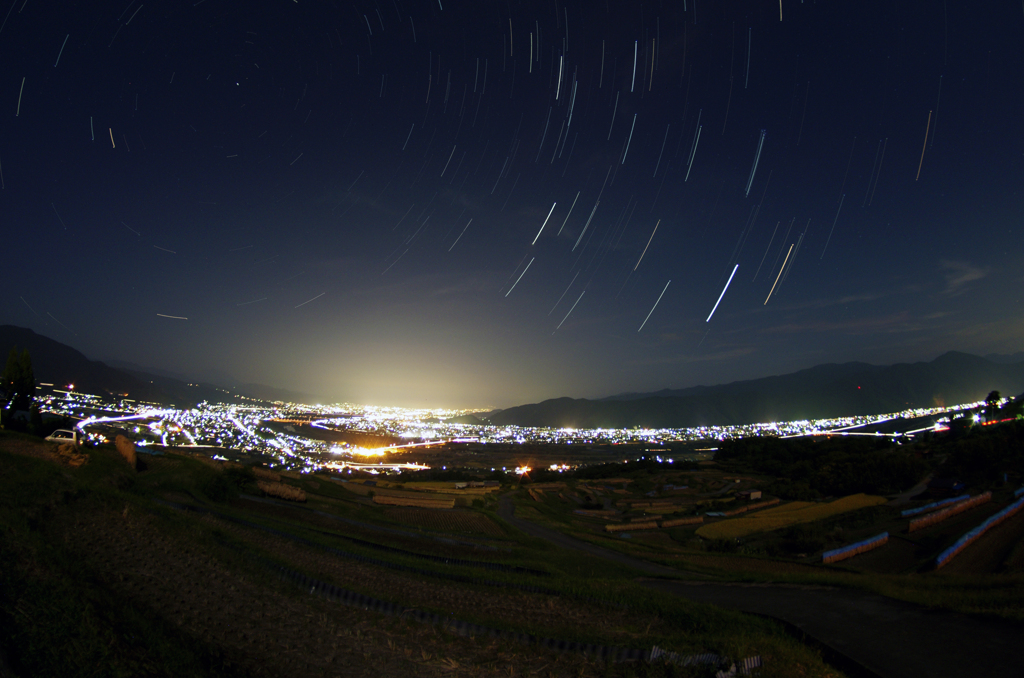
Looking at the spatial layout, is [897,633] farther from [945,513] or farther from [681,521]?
[681,521]

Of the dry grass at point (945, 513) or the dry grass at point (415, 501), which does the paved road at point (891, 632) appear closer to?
the dry grass at point (945, 513)

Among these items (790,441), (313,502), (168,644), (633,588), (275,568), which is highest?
(168,644)

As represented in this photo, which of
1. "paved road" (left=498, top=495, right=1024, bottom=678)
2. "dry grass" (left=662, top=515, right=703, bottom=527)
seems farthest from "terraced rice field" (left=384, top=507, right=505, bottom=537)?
"paved road" (left=498, top=495, right=1024, bottom=678)

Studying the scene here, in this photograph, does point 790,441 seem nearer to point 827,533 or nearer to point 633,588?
point 827,533

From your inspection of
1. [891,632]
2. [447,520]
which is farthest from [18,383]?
[891,632]

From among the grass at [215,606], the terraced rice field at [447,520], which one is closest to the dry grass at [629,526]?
the terraced rice field at [447,520]

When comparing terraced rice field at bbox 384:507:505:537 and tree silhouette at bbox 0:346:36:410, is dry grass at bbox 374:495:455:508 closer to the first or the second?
terraced rice field at bbox 384:507:505:537

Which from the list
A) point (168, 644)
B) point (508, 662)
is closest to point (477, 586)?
point (508, 662)
